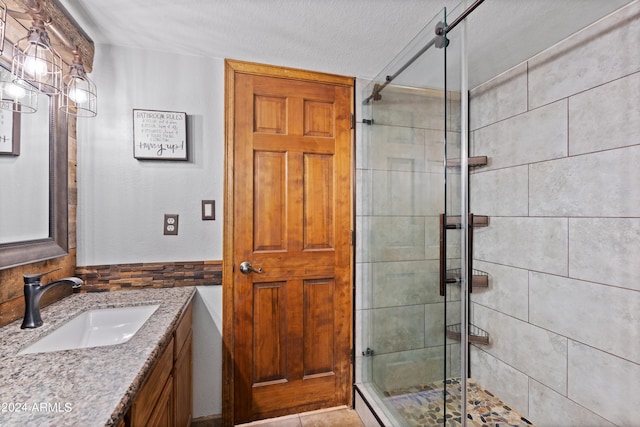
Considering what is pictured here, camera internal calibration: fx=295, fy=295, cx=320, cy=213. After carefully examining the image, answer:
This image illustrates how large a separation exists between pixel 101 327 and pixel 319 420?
139cm

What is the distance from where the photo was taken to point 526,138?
1.77 meters

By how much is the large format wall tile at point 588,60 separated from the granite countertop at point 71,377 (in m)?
2.17

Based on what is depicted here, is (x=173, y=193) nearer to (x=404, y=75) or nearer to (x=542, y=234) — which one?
(x=404, y=75)

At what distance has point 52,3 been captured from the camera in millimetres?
1301

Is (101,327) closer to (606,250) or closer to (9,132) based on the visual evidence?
(9,132)

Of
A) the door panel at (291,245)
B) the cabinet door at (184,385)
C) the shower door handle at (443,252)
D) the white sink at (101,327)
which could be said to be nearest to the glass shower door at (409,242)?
the shower door handle at (443,252)

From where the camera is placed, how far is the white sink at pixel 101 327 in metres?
1.19

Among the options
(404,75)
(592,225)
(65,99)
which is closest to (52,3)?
(65,99)

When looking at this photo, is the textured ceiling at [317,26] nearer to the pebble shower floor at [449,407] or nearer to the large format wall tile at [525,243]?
the large format wall tile at [525,243]

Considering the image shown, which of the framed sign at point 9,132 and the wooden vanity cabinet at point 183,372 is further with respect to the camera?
the wooden vanity cabinet at point 183,372

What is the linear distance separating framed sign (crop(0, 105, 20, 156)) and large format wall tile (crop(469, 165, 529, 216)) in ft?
8.29

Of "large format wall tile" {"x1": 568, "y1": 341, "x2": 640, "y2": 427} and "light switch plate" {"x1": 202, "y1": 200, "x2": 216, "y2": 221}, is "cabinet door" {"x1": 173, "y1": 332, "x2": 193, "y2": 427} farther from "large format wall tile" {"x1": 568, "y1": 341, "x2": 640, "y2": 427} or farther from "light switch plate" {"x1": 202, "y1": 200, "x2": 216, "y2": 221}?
"large format wall tile" {"x1": 568, "y1": 341, "x2": 640, "y2": 427}

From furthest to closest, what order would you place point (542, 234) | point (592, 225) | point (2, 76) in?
point (542, 234)
point (592, 225)
point (2, 76)

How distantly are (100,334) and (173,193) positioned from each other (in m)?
0.80
